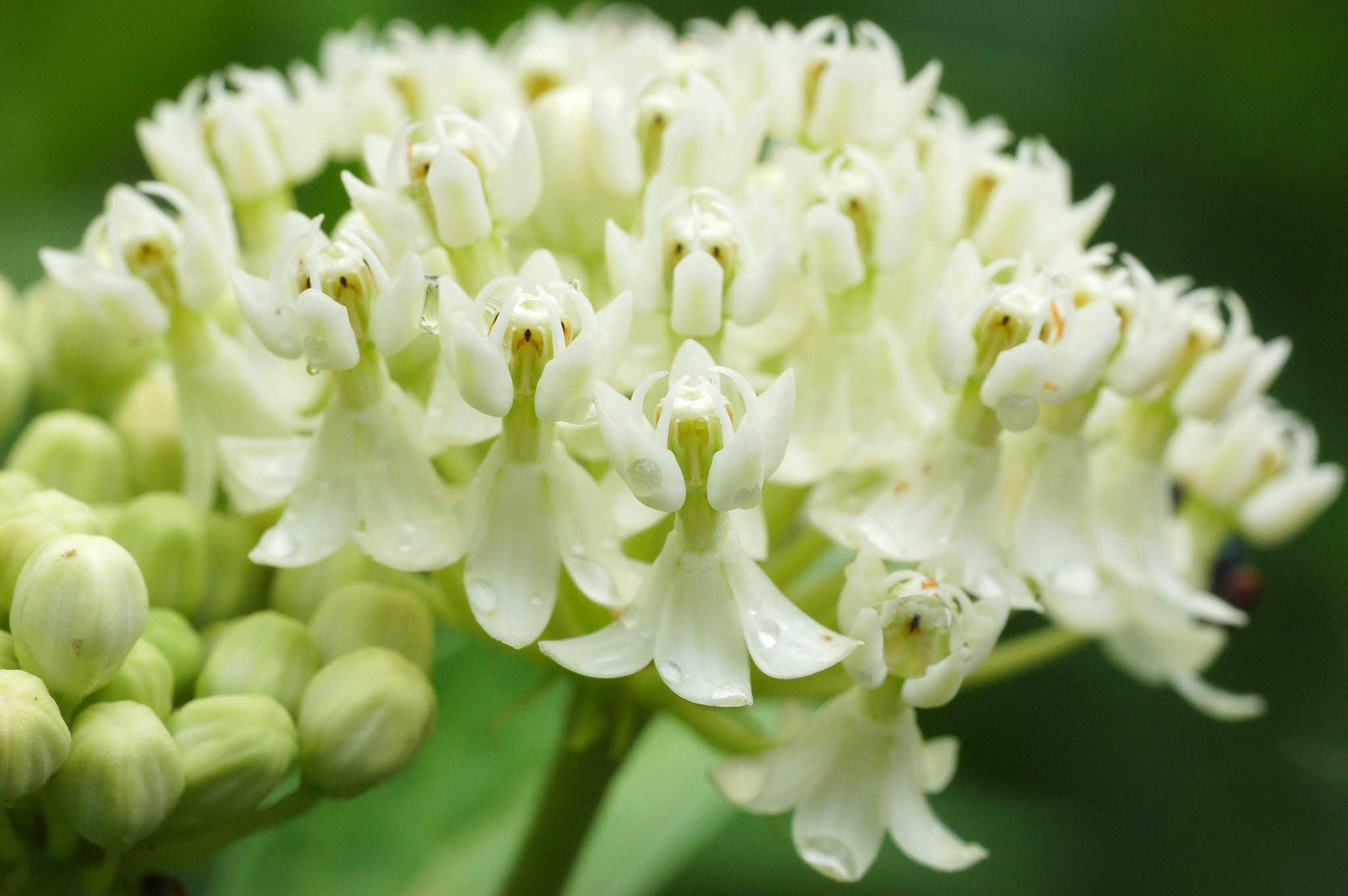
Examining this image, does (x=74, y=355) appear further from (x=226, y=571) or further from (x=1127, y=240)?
(x=1127, y=240)

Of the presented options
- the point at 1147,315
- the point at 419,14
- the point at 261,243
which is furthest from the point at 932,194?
the point at 419,14

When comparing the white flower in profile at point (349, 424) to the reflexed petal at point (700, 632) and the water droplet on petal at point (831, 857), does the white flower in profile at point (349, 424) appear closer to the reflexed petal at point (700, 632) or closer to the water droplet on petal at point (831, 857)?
the reflexed petal at point (700, 632)

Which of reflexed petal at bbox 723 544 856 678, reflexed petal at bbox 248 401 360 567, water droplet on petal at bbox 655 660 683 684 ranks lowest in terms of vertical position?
water droplet on petal at bbox 655 660 683 684

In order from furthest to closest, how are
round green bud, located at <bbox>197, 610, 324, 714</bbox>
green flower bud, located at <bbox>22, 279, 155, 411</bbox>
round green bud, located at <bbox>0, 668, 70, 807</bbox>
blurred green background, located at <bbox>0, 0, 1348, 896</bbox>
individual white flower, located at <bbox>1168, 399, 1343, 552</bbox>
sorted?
blurred green background, located at <bbox>0, 0, 1348, 896</bbox> < individual white flower, located at <bbox>1168, 399, 1343, 552</bbox> < green flower bud, located at <bbox>22, 279, 155, 411</bbox> < round green bud, located at <bbox>197, 610, 324, 714</bbox> < round green bud, located at <bbox>0, 668, 70, 807</bbox>

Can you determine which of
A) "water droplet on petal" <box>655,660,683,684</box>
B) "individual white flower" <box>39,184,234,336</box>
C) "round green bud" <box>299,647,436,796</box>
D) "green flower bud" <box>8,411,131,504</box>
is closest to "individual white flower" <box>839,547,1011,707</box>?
"water droplet on petal" <box>655,660,683,684</box>

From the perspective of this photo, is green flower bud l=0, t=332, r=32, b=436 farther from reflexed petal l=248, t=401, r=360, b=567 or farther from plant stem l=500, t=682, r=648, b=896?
plant stem l=500, t=682, r=648, b=896

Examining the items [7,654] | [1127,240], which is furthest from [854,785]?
[1127,240]

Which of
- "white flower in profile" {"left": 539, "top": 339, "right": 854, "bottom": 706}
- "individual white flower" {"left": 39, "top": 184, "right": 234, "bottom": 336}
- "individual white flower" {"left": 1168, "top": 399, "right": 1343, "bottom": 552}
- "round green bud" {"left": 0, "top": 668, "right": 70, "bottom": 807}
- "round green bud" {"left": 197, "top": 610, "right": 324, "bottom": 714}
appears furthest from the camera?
"individual white flower" {"left": 1168, "top": 399, "right": 1343, "bottom": 552}

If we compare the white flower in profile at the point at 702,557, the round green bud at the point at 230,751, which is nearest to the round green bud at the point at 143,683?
the round green bud at the point at 230,751
